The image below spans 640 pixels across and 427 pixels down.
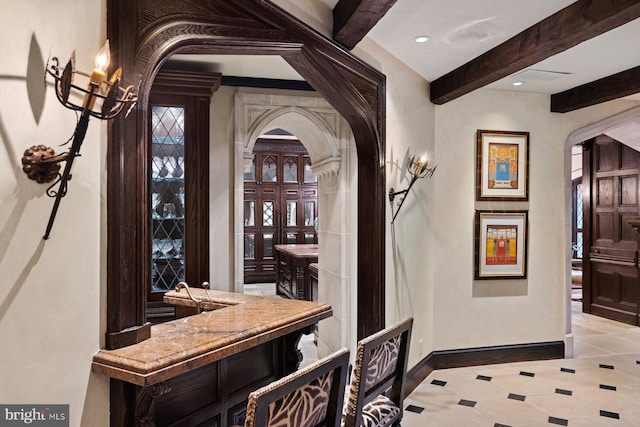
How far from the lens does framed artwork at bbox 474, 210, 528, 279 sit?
14.5ft

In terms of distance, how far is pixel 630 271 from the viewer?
5859 mm

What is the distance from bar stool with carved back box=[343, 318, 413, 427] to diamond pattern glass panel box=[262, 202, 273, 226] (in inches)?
290

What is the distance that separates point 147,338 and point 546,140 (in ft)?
14.1

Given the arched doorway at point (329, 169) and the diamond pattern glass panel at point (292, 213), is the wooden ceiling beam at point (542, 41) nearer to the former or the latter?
the arched doorway at point (329, 169)

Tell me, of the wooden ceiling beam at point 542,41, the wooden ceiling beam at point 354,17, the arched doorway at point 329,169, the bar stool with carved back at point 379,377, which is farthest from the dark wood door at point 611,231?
the bar stool with carved back at point 379,377

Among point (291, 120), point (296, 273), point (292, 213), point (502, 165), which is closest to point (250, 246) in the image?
point (292, 213)

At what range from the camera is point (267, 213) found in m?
9.39

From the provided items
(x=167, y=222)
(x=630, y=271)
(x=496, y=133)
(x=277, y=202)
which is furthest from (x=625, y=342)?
(x=277, y=202)

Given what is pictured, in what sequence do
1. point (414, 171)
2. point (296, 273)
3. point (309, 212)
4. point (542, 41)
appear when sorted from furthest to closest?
point (309, 212) < point (296, 273) < point (414, 171) < point (542, 41)

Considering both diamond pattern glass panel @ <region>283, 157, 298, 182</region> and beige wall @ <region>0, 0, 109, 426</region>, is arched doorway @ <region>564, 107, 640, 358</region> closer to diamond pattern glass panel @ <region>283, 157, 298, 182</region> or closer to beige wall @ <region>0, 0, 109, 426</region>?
beige wall @ <region>0, 0, 109, 426</region>

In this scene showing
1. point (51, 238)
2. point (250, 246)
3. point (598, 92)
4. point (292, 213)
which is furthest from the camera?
point (292, 213)

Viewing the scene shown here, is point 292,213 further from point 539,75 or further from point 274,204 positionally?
point 539,75

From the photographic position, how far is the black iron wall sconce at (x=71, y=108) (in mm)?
1212

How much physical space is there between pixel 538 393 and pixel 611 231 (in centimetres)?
347
